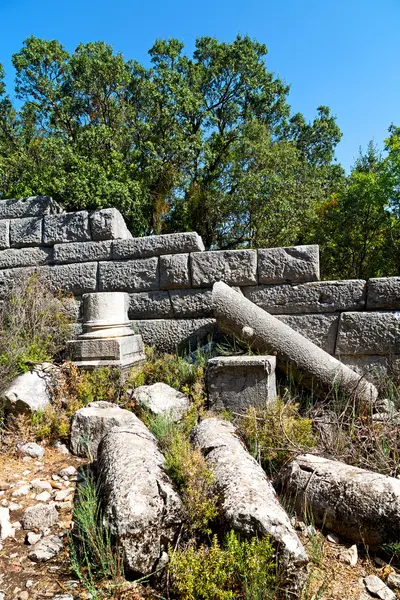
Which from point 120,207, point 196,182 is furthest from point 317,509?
point 196,182

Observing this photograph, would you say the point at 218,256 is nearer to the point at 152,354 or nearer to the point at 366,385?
the point at 152,354

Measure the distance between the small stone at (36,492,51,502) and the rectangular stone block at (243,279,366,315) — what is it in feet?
11.8

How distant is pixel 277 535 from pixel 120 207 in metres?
6.78

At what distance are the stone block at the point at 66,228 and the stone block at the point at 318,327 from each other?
3.39 metres

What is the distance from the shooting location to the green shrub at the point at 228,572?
2.09 m

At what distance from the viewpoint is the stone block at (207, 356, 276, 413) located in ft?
15.4

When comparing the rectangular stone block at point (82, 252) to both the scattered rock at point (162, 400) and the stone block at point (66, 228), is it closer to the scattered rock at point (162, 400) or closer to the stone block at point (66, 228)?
the stone block at point (66, 228)

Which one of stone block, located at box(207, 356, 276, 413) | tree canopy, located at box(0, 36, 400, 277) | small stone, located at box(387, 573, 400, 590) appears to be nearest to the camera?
small stone, located at box(387, 573, 400, 590)

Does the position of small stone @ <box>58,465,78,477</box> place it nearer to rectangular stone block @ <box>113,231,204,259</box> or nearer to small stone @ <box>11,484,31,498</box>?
small stone @ <box>11,484,31,498</box>

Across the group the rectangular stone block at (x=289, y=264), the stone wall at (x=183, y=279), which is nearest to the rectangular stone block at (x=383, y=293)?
the stone wall at (x=183, y=279)

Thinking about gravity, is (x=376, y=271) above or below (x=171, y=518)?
above

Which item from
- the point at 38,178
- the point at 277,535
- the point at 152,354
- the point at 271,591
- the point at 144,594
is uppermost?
the point at 38,178

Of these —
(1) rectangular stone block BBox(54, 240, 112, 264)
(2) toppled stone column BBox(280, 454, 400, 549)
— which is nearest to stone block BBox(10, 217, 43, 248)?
(1) rectangular stone block BBox(54, 240, 112, 264)

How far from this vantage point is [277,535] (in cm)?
224
